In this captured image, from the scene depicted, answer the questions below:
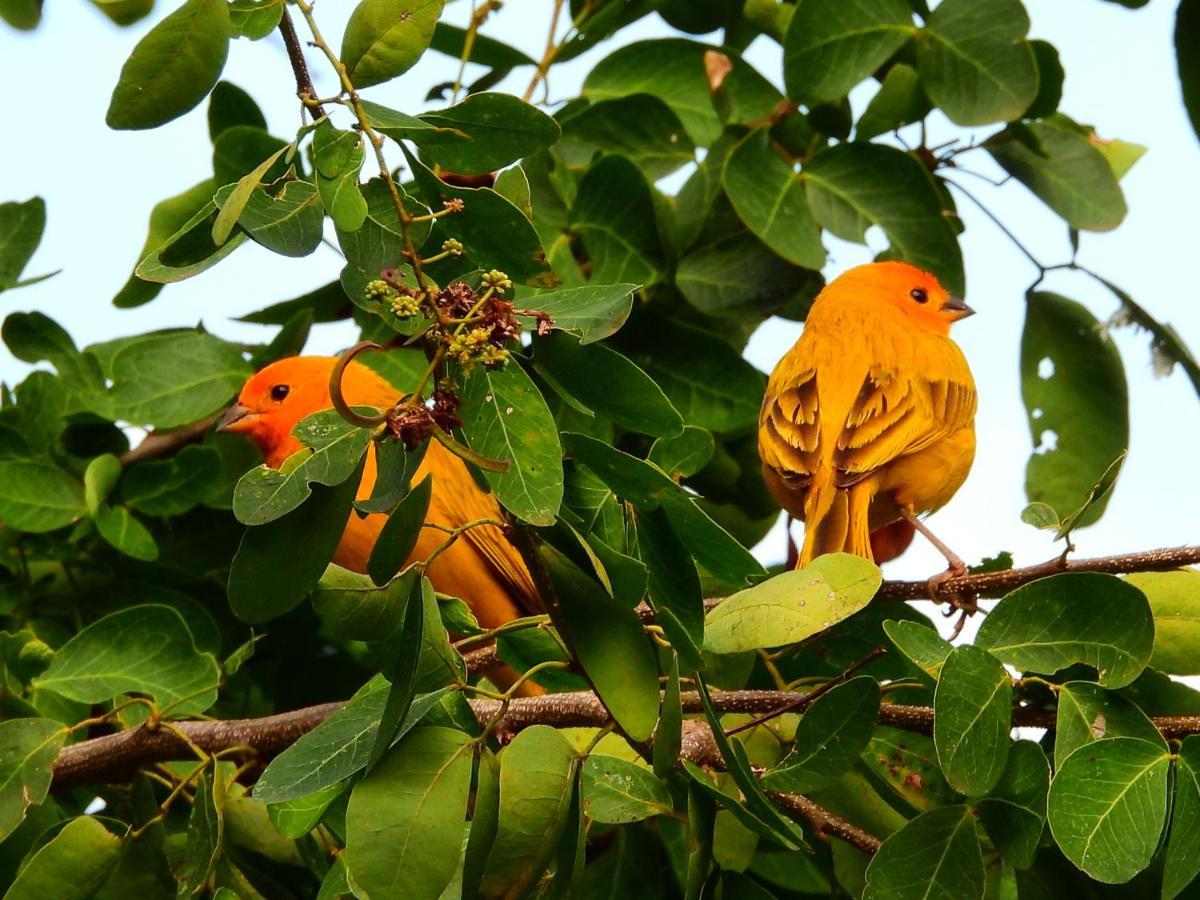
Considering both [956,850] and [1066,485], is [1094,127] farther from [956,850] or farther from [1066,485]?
[956,850]

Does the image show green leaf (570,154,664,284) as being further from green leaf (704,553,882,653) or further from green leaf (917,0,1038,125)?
green leaf (704,553,882,653)

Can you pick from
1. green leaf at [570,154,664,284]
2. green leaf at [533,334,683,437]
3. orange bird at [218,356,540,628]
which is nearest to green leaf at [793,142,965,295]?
green leaf at [570,154,664,284]

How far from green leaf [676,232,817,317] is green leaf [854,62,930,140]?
16.2 inches

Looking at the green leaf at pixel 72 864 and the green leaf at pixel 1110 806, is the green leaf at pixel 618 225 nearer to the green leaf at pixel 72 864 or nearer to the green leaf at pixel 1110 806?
the green leaf at pixel 72 864

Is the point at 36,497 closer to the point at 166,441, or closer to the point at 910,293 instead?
the point at 166,441

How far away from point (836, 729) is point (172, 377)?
2.29 m

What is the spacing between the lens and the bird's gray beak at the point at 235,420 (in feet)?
12.8

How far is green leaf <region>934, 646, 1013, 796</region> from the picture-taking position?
1.90 m

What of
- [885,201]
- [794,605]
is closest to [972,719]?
[794,605]

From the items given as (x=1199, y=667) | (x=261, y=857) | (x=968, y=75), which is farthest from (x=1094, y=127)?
(x=261, y=857)

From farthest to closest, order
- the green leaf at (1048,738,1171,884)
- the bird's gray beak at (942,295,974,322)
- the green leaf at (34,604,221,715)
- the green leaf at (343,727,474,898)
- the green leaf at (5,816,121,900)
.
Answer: the bird's gray beak at (942,295,974,322), the green leaf at (34,604,221,715), the green leaf at (5,816,121,900), the green leaf at (1048,738,1171,884), the green leaf at (343,727,474,898)

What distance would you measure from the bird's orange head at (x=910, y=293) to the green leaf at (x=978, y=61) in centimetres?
118

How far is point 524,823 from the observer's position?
176 cm

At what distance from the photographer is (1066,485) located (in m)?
3.75
